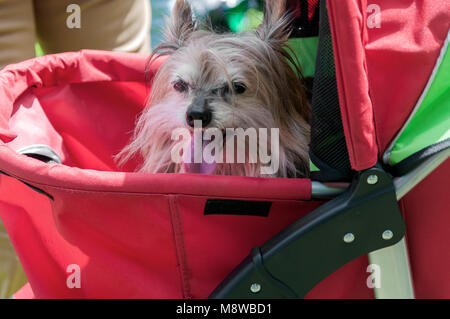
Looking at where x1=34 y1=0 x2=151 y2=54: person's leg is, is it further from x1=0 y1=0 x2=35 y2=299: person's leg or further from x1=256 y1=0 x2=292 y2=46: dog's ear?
x1=256 y1=0 x2=292 y2=46: dog's ear

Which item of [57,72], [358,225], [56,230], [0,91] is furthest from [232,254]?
[57,72]

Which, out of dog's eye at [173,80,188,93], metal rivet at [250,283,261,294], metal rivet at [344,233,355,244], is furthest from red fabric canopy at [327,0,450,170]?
dog's eye at [173,80,188,93]

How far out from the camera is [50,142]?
1.36 meters

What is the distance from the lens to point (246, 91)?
1.25 meters

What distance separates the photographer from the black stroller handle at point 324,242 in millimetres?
747

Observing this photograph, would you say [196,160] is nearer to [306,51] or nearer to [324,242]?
[306,51]

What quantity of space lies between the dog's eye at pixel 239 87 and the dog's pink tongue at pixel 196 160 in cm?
17

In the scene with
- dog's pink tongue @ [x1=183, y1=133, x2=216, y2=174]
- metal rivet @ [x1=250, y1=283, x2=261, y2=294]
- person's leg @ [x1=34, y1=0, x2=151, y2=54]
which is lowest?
metal rivet @ [x1=250, y1=283, x2=261, y2=294]

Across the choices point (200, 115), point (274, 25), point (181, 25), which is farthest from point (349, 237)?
point (181, 25)

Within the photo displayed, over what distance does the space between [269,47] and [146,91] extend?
0.53 metres

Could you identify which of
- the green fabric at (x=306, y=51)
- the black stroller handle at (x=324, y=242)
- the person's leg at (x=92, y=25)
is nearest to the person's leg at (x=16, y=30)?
the person's leg at (x=92, y=25)

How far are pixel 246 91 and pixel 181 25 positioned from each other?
0.29m

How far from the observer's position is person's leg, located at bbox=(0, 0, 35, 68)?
4.73 feet

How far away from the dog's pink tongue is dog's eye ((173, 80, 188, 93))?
16 cm
